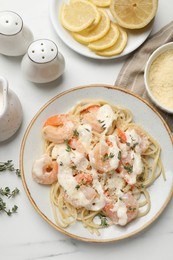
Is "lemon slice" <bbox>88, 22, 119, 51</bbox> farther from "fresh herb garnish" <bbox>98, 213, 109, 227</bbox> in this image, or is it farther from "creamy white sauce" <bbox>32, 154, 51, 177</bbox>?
"fresh herb garnish" <bbox>98, 213, 109, 227</bbox>

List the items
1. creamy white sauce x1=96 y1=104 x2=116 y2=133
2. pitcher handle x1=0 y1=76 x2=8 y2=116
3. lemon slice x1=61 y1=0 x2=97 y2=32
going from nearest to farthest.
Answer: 1. pitcher handle x1=0 y1=76 x2=8 y2=116
2. creamy white sauce x1=96 y1=104 x2=116 y2=133
3. lemon slice x1=61 y1=0 x2=97 y2=32

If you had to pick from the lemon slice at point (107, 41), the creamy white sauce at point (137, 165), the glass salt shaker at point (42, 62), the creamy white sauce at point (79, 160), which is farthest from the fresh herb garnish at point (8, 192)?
the lemon slice at point (107, 41)

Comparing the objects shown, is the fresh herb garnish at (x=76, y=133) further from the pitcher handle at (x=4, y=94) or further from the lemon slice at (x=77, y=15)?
the lemon slice at (x=77, y=15)

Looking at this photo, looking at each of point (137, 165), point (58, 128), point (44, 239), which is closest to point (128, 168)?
point (137, 165)

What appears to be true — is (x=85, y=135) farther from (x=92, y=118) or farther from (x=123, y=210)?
(x=123, y=210)

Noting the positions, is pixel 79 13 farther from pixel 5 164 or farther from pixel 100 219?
pixel 100 219

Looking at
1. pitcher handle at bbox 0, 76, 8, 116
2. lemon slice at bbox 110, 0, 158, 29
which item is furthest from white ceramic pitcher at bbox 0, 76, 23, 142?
lemon slice at bbox 110, 0, 158, 29

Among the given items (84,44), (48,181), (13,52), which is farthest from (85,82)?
(48,181)
